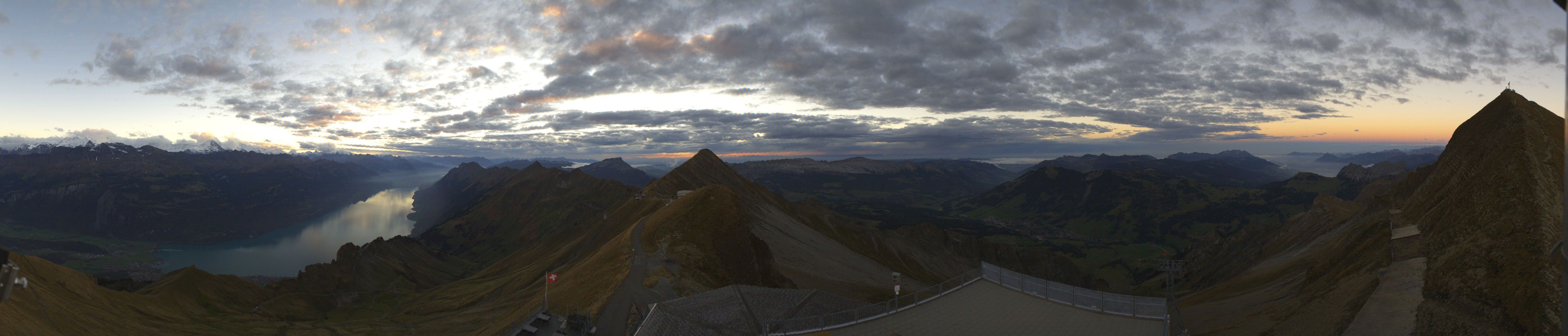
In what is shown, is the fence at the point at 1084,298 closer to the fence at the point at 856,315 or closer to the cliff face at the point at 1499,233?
the fence at the point at 856,315

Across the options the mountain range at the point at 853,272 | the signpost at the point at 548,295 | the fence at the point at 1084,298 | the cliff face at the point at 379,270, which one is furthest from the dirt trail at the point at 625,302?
the cliff face at the point at 379,270

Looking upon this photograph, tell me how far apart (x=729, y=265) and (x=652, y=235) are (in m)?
13.8

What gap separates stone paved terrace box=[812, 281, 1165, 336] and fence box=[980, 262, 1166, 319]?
0.42 metres

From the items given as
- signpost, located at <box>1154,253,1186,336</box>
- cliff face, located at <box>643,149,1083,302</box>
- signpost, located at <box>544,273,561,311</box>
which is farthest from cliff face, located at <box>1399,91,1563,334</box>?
signpost, located at <box>544,273,561,311</box>

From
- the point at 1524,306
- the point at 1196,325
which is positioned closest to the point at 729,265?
the point at 1196,325

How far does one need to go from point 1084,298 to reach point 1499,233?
27854 mm

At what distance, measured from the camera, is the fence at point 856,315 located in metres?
37.4

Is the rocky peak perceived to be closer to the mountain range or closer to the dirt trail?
the mountain range

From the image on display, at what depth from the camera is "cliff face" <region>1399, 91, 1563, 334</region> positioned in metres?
31.3

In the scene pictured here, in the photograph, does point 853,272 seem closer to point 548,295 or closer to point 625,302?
point 548,295

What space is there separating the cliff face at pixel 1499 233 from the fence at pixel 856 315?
29.2 meters

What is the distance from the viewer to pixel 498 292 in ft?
345

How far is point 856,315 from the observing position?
37.8 m

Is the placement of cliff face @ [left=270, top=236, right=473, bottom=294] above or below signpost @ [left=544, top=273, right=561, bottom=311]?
below
